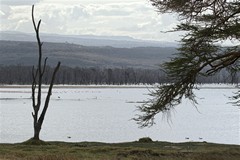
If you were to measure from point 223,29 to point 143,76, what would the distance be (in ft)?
605

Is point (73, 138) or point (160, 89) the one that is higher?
point (160, 89)

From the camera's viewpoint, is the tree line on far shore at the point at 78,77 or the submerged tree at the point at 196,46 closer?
the submerged tree at the point at 196,46

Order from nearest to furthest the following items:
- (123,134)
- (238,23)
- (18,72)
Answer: (238,23) < (123,134) < (18,72)

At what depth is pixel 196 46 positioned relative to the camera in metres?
13.1

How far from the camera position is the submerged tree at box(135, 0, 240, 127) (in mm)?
12703

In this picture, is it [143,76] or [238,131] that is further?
[143,76]

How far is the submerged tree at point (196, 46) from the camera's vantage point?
41.7 ft

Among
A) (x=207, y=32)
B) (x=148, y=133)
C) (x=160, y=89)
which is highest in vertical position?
(x=207, y=32)

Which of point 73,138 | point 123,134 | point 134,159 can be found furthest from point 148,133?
point 134,159

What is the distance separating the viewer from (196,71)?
43.6 ft

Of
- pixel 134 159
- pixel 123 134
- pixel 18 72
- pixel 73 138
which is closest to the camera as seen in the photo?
pixel 134 159

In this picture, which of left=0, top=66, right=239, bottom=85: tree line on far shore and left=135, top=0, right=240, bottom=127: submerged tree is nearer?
left=135, top=0, right=240, bottom=127: submerged tree

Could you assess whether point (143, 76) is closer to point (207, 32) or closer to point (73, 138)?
point (73, 138)

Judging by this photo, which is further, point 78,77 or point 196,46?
point 78,77
